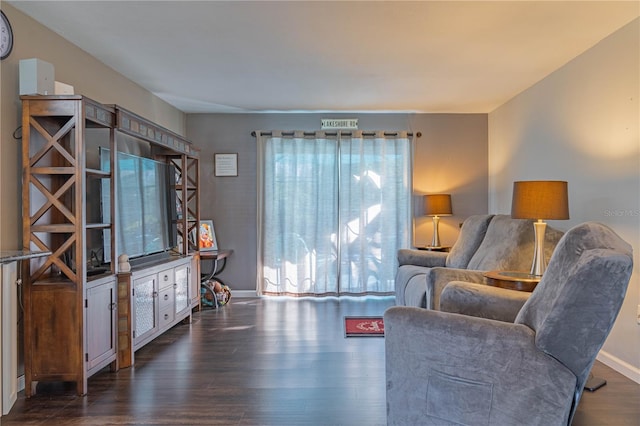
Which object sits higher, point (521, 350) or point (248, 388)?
point (521, 350)

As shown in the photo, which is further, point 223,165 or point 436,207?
point 223,165

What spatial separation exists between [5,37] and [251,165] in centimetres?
294

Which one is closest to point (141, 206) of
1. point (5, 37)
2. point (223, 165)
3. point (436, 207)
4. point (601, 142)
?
point (5, 37)

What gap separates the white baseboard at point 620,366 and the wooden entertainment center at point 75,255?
3.44 metres

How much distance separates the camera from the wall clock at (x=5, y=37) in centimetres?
229

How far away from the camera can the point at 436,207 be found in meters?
4.70

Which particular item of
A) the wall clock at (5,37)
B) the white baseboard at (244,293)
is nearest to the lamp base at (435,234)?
the white baseboard at (244,293)

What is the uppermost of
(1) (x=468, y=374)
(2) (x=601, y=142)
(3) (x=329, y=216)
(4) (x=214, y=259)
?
(2) (x=601, y=142)

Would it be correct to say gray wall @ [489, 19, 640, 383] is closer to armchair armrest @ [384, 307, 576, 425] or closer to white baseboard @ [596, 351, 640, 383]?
white baseboard @ [596, 351, 640, 383]

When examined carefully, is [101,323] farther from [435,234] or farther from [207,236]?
[435,234]

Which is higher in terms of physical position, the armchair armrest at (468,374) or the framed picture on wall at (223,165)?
the framed picture on wall at (223,165)

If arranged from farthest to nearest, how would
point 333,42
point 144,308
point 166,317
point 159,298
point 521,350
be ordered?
point 166,317 → point 159,298 → point 144,308 → point 333,42 → point 521,350

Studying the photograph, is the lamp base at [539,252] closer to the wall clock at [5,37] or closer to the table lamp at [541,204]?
the table lamp at [541,204]

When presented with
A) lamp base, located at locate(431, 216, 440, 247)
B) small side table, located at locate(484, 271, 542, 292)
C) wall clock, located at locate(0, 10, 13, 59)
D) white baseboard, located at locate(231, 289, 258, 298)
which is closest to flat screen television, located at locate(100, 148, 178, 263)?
wall clock, located at locate(0, 10, 13, 59)
